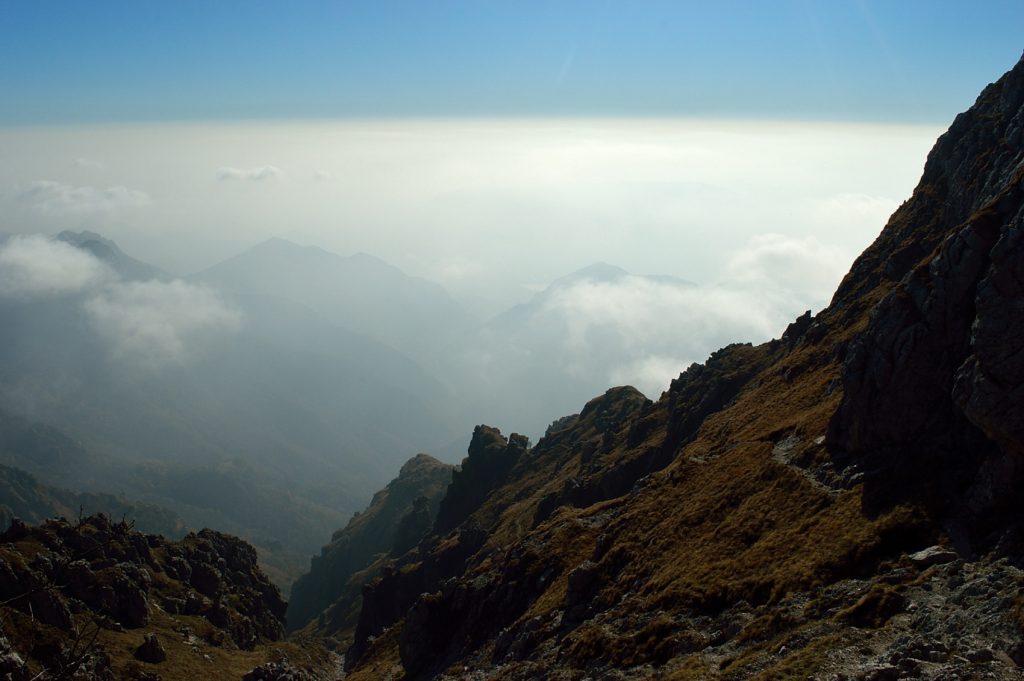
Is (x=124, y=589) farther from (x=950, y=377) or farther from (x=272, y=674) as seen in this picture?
(x=950, y=377)

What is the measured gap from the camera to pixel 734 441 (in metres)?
89.1

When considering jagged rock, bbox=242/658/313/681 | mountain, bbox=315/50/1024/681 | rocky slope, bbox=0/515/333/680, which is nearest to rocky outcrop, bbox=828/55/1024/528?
mountain, bbox=315/50/1024/681

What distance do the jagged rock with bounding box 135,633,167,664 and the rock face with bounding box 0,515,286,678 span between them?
0.41ft

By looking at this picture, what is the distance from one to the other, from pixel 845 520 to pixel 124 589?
102291 mm

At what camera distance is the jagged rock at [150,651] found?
94250 mm

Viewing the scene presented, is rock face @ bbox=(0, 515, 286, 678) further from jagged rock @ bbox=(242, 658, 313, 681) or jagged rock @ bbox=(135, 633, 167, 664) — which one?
jagged rock @ bbox=(242, 658, 313, 681)

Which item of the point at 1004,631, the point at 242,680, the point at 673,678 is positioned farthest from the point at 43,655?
the point at 1004,631

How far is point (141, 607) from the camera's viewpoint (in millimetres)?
107812

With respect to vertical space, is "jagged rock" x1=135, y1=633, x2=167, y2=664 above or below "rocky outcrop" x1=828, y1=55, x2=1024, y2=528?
below

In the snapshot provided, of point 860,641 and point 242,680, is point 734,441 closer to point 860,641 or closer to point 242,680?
point 860,641

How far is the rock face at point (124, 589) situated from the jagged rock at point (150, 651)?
0.41ft

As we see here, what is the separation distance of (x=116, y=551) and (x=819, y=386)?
11636cm

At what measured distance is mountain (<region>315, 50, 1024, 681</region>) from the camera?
4134 cm

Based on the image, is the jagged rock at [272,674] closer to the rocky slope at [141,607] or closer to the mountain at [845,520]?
the rocky slope at [141,607]
